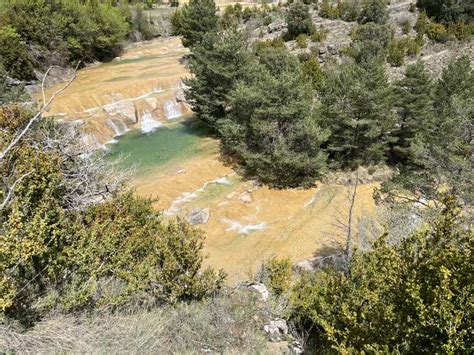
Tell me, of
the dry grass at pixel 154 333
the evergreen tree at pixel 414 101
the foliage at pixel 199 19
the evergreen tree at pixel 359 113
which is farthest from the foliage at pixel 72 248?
the foliage at pixel 199 19

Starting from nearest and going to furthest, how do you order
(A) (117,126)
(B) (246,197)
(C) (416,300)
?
(C) (416,300) → (B) (246,197) → (A) (117,126)

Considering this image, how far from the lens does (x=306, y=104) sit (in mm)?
22344

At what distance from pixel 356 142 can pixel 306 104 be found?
4.15 m

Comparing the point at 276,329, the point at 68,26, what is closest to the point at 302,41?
the point at 68,26

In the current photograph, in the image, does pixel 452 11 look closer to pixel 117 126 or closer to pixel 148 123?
pixel 148 123

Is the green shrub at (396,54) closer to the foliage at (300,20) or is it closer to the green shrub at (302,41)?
the green shrub at (302,41)

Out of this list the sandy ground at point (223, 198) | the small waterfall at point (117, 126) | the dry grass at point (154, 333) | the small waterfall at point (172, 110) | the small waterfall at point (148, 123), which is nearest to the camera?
the dry grass at point (154, 333)

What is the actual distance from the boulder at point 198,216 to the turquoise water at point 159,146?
6.16 m

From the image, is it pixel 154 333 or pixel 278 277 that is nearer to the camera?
pixel 154 333

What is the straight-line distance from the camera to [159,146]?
28.3 meters

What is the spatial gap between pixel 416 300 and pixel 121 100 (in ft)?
105

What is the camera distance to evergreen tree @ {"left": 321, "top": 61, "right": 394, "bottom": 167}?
868 inches

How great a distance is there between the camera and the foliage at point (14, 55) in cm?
3472

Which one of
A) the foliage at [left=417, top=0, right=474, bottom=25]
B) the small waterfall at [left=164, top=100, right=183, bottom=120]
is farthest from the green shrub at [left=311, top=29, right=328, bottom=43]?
the small waterfall at [left=164, top=100, right=183, bottom=120]
